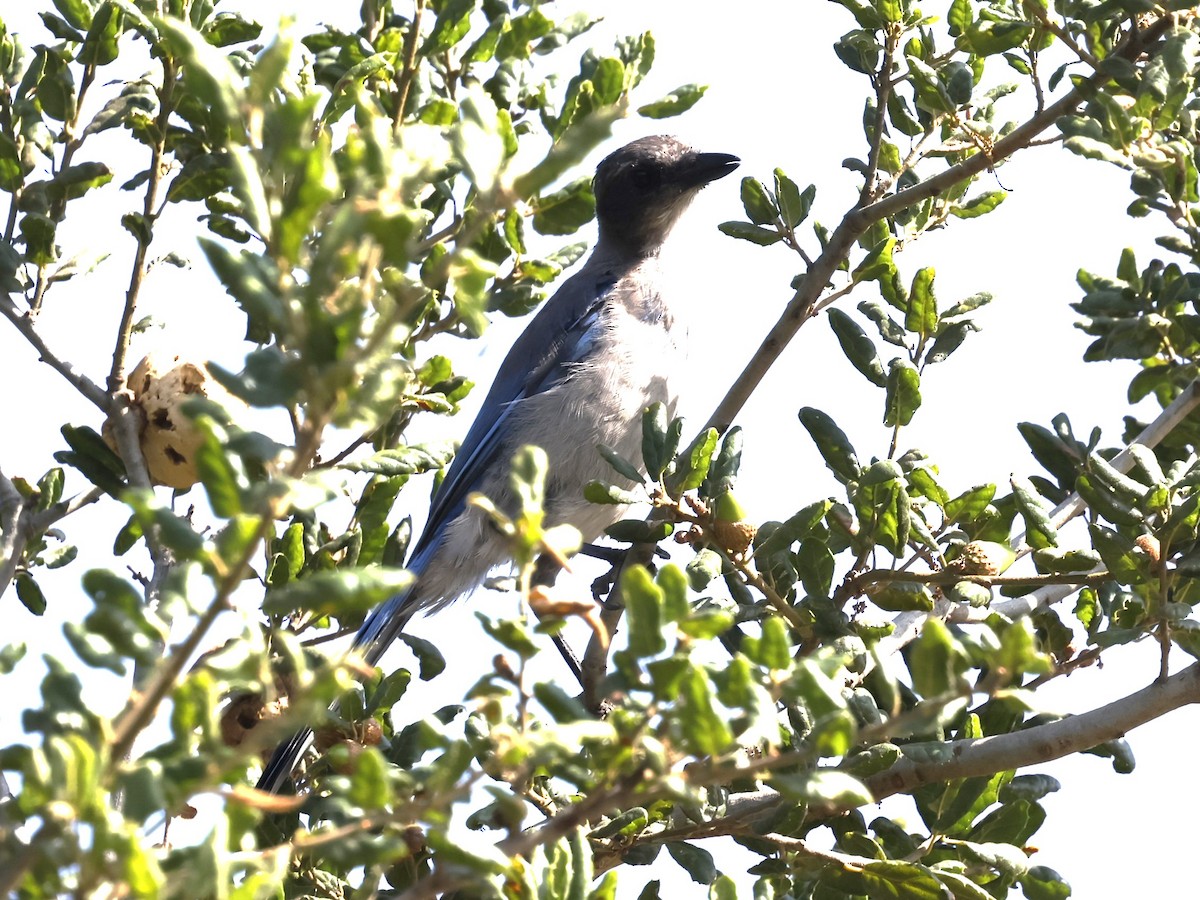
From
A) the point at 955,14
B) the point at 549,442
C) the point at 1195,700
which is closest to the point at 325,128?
the point at 955,14

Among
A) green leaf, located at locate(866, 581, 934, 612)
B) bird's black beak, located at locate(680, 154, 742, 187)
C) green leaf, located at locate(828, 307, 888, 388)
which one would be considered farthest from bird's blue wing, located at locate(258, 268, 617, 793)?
green leaf, located at locate(866, 581, 934, 612)

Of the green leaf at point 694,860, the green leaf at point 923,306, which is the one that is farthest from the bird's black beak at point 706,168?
the green leaf at point 694,860

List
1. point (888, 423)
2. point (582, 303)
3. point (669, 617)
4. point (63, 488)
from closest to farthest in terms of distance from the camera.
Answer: point (669, 617) → point (888, 423) → point (63, 488) → point (582, 303)

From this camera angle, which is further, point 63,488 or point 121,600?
point 63,488

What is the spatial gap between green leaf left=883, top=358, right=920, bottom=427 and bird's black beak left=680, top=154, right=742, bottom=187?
2.87m

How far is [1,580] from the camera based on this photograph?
2.97 meters

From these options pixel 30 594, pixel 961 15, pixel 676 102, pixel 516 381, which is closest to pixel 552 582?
pixel 516 381

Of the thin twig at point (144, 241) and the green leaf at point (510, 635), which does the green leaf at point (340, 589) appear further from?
the thin twig at point (144, 241)

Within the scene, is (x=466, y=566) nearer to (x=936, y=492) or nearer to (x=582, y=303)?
(x=582, y=303)

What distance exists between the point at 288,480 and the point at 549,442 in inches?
159

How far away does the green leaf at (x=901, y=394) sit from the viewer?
126 inches

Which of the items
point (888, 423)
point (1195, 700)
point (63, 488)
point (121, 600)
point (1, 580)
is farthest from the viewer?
point (63, 488)

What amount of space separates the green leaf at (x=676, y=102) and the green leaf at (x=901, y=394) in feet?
4.09

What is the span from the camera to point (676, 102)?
206 centimetres
